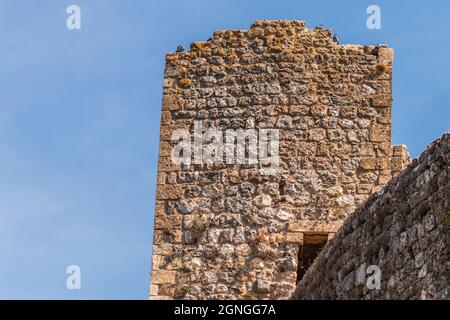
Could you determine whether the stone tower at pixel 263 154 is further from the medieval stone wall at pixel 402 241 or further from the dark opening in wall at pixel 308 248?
the medieval stone wall at pixel 402 241

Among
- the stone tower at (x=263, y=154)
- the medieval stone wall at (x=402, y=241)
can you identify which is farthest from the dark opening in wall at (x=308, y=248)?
the medieval stone wall at (x=402, y=241)

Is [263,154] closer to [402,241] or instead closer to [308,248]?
[308,248]

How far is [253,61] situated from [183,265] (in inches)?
92.0

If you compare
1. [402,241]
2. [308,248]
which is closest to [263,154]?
[308,248]

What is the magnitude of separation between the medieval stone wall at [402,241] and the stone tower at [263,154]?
2.84 metres

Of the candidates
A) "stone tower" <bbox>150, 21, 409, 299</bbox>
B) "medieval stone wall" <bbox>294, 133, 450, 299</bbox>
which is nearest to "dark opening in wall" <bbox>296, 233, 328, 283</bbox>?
"stone tower" <bbox>150, 21, 409, 299</bbox>

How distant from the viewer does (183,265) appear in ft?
41.9

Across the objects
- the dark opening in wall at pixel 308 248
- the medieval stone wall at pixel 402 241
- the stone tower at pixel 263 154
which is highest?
the stone tower at pixel 263 154

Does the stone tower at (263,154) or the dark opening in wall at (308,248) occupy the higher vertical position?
the stone tower at (263,154)

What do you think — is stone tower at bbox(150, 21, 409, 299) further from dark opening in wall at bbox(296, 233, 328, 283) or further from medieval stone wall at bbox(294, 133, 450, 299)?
medieval stone wall at bbox(294, 133, 450, 299)

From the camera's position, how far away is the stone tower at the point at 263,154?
500 inches

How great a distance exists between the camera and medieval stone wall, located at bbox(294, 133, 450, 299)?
7832 mm

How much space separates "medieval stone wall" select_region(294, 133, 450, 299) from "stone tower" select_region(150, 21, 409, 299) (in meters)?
2.84

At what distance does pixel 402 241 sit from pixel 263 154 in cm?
476
